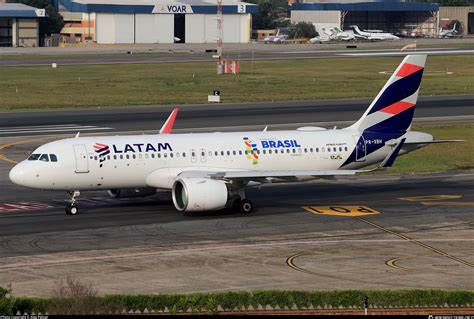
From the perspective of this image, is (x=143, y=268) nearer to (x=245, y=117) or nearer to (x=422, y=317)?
(x=422, y=317)

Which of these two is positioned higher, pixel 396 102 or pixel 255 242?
pixel 396 102

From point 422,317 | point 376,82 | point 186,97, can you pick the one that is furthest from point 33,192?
point 376,82

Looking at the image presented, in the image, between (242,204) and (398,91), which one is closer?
(242,204)

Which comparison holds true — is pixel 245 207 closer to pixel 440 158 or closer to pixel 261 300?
pixel 261 300

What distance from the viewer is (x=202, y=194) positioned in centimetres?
5119

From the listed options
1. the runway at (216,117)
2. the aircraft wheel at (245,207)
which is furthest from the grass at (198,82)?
the aircraft wheel at (245,207)

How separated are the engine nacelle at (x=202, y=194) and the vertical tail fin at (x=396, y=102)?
10416 millimetres

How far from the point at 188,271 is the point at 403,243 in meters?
11.3

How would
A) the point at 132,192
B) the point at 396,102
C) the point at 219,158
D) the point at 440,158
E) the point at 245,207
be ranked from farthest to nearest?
the point at 440,158 → the point at 396,102 → the point at 132,192 → the point at 219,158 → the point at 245,207

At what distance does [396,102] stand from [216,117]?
132 feet

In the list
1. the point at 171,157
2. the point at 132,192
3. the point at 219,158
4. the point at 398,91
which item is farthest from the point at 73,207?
the point at 398,91

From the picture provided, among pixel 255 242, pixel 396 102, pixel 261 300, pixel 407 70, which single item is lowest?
pixel 255 242

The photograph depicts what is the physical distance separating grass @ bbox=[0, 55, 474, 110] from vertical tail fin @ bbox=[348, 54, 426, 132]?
5392 centimetres

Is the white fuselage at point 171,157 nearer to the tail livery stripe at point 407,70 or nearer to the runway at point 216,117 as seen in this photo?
the tail livery stripe at point 407,70
